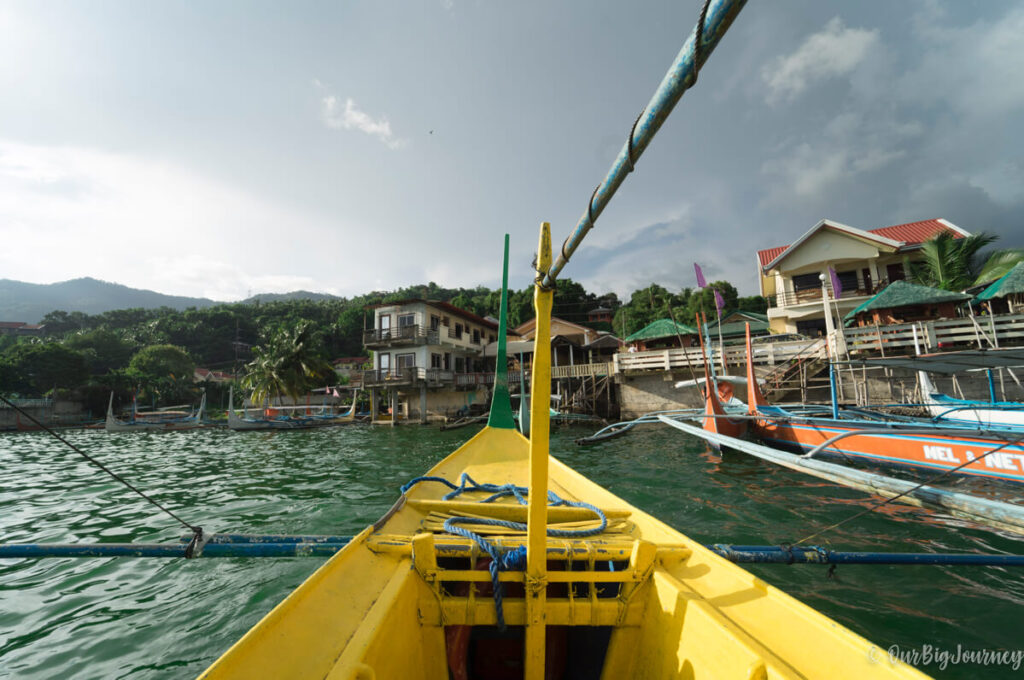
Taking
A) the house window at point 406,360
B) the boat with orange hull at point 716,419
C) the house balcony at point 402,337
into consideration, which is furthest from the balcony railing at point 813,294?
the house window at point 406,360

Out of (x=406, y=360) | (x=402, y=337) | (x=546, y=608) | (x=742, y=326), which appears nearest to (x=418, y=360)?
(x=406, y=360)

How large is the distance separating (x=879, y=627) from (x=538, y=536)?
3.12 meters

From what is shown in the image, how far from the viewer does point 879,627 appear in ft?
9.23

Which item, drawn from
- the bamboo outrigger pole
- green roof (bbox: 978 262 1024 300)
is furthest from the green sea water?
green roof (bbox: 978 262 1024 300)

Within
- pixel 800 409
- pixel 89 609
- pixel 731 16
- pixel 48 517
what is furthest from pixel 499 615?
pixel 800 409

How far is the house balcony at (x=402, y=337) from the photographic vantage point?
2670 centimetres

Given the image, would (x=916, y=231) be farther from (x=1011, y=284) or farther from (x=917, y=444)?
(x=917, y=444)

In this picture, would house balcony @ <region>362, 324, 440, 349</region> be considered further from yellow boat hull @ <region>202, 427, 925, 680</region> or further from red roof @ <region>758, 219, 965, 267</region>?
red roof @ <region>758, 219, 965, 267</region>

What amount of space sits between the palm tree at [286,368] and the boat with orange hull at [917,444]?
104 ft

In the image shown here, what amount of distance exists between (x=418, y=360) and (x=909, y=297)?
2599cm

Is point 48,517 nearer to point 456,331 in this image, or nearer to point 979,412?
point 979,412

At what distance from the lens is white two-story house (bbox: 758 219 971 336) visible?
66.5 feet

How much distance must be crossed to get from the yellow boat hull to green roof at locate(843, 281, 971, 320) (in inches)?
759

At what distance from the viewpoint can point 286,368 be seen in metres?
30.3
